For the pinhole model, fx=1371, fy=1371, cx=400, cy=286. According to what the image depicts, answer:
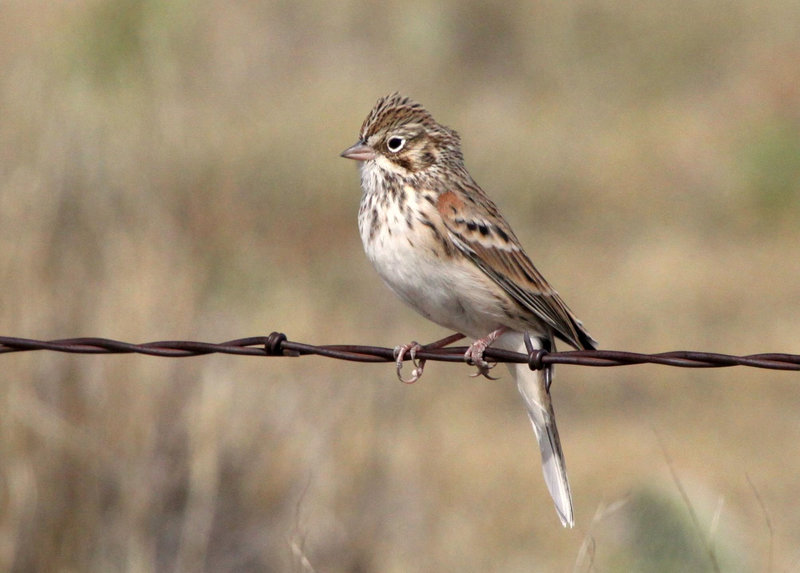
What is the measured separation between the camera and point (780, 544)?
8789 millimetres

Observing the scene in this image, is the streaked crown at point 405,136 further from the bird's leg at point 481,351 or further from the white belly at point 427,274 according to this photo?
the bird's leg at point 481,351

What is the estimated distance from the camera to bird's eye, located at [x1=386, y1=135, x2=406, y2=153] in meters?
6.03

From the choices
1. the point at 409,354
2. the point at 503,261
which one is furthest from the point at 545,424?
the point at 409,354

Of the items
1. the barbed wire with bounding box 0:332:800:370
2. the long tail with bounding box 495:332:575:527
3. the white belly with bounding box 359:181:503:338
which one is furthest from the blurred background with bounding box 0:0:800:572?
the white belly with bounding box 359:181:503:338

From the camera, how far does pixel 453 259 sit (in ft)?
18.2

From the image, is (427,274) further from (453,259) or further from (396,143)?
(396,143)

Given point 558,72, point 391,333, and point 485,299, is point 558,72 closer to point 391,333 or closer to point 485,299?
point 391,333

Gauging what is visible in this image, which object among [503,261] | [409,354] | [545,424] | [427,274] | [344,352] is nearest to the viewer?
[344,352]

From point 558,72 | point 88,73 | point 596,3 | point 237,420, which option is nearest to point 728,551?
point 237,420

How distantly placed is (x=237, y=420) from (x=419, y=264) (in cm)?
208

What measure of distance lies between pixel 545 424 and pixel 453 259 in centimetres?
88

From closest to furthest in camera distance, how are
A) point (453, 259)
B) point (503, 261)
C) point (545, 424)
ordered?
point (453, 259), point (503, 261), point (545, 424)

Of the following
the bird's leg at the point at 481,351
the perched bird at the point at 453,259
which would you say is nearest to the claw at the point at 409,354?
the perched bird at the point at 453,259

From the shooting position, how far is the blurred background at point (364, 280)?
678cm
